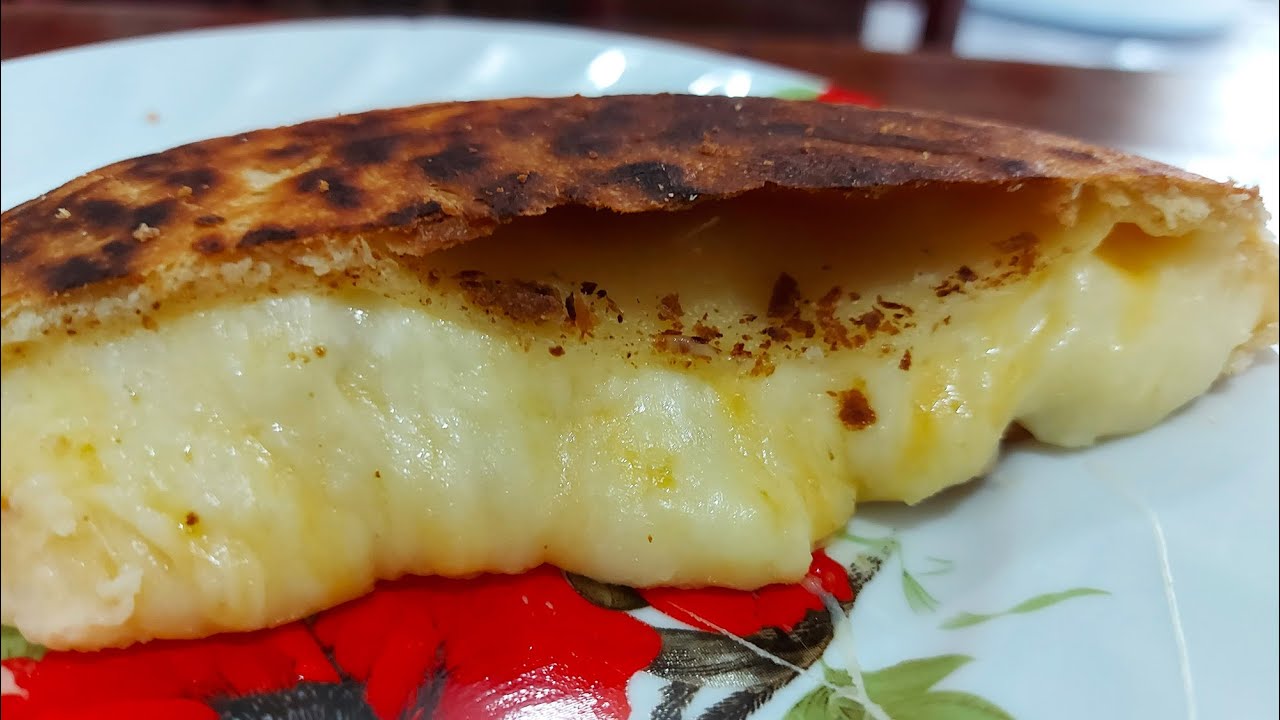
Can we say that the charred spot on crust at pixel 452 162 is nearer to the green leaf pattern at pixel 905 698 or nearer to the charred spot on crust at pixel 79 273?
the charred spot on crust at pixel 79 273

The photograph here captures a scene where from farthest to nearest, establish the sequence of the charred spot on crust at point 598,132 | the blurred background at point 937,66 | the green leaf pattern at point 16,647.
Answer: the blurred background at point 937,66, the charred spot on crust at point 598,132, the green leaf pattern at point 16,647

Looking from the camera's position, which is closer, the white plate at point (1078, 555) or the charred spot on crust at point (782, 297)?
the white plate at point (1078, 555)

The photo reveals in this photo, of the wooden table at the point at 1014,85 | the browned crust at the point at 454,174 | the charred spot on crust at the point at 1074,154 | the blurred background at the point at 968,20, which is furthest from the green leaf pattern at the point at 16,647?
the blurred background at the point at 968,20

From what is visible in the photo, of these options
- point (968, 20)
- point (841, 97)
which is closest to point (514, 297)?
point (841, 97)

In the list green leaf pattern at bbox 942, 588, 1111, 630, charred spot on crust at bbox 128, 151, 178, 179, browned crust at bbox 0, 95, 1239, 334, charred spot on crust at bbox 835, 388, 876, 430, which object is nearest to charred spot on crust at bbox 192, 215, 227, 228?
browned crust at bbox 0, 95, 1239, 334

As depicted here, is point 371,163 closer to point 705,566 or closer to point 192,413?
point 192,413
